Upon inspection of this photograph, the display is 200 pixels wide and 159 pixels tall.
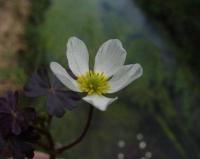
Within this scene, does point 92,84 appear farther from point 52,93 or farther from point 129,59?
point 129,59

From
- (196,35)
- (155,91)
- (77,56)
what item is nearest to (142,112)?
(155,91)

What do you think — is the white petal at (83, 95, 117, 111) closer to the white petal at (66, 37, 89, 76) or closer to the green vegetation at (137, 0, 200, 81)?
the white petal at (66, 37, 89, 76)

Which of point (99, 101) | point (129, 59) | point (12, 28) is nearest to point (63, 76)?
point (99, 101)

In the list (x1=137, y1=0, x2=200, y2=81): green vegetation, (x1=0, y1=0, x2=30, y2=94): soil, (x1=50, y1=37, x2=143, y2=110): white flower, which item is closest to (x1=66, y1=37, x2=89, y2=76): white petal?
(x1=50, y1=37, x2=143, y2=110): white flower

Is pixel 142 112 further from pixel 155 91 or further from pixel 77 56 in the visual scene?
pixel 77 56

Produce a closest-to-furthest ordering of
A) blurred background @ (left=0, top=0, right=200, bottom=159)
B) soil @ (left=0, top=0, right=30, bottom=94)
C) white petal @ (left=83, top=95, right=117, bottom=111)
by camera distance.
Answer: white petal @ (left=83, top=95, right=117, bottom=111)
blurred background @ (left=0, top=0, right=200, bottom=159)
soil @ (left=0, top=0, right=30, bottom=94)

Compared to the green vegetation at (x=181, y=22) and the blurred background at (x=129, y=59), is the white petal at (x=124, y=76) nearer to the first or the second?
the blurred background at (x=129, y=59)
